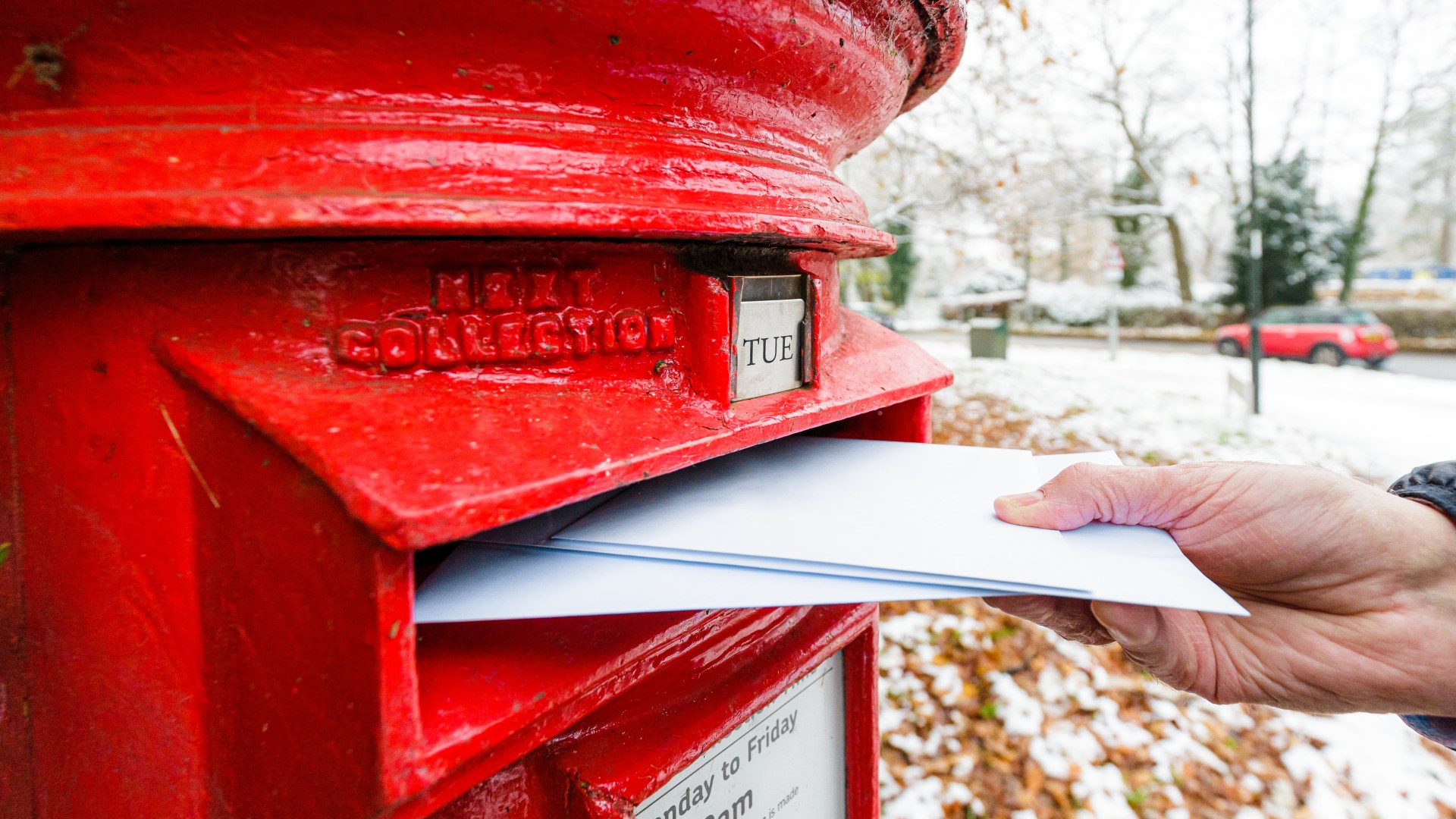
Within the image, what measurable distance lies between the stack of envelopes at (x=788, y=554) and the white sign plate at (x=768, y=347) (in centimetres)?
16

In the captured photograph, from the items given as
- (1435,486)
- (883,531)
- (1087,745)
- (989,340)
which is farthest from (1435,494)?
(989,340)

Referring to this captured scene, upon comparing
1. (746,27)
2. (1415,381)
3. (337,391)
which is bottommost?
(1415,381)

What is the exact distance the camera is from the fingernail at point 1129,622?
127 centimetres

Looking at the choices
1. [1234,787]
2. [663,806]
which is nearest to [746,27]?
[663,806]

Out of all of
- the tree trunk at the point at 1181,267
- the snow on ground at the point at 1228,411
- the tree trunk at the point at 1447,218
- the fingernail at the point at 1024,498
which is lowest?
the snow on ground at the point at 1228,411

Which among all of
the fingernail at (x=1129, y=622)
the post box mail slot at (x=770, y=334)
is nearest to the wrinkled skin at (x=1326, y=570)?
the fingernail at (x=1129, y=622)

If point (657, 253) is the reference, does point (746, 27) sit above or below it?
above

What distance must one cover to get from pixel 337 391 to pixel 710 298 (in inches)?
16.5

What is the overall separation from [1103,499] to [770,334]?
581 mm

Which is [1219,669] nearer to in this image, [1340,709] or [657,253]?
[1340,709]

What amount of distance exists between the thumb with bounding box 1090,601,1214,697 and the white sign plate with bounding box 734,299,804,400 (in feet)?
2.36

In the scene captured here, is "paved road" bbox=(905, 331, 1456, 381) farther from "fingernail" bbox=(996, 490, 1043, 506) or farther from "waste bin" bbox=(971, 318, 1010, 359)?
"fingernail" bbox=(996, 490, 1043, 506)

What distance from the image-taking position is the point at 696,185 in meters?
0.90

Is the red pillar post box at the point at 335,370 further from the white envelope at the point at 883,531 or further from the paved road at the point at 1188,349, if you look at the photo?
the paved road at the point at 1188,349
